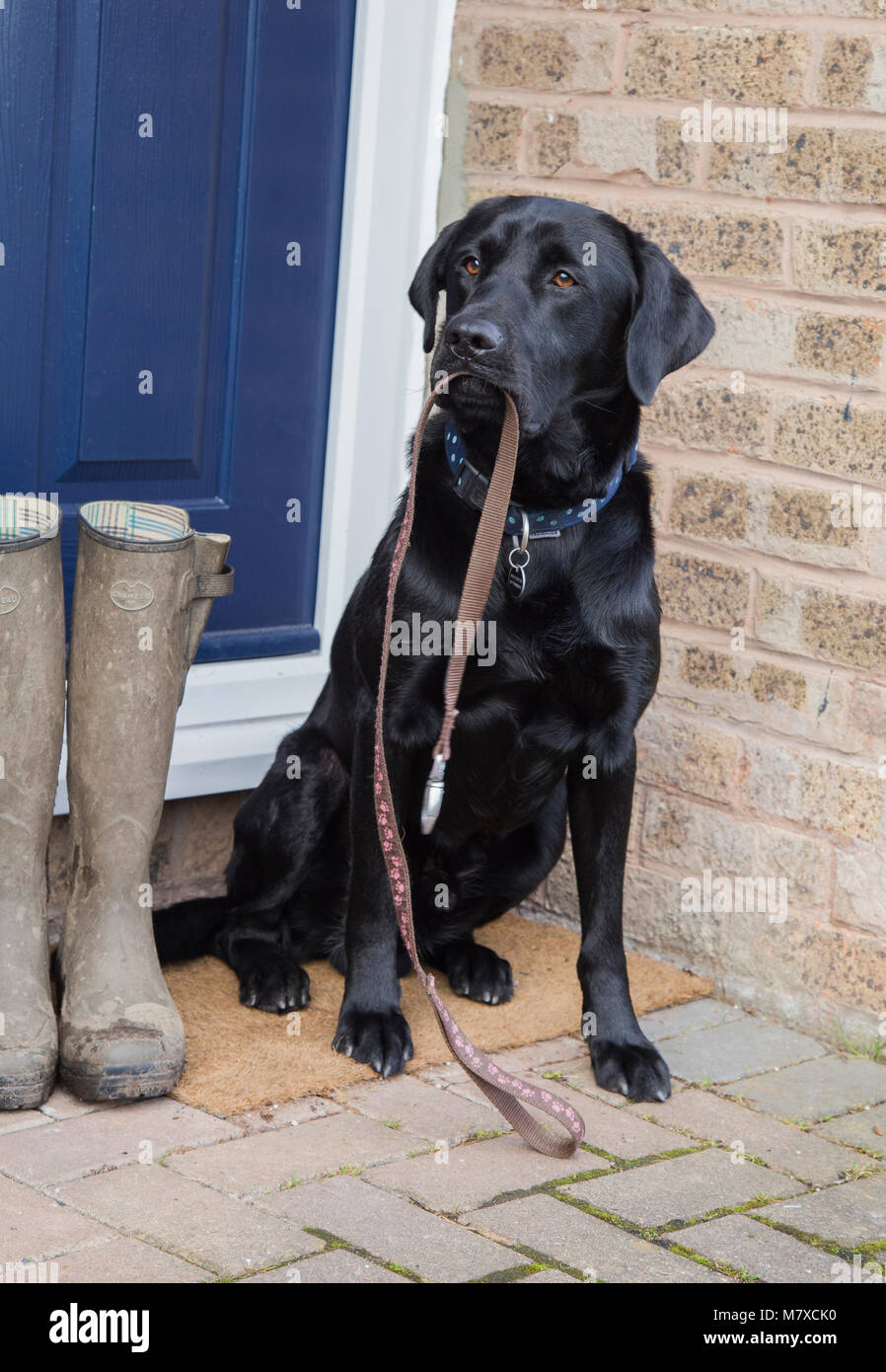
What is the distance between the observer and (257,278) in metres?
3.40

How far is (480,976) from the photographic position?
314 cm

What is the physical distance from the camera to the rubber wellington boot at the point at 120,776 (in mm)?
2529

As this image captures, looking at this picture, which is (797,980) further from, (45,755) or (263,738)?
(45,755)

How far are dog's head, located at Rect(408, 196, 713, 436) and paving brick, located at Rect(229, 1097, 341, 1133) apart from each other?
1169mm

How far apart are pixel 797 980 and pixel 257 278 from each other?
6.15ft

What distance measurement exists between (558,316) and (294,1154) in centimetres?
144

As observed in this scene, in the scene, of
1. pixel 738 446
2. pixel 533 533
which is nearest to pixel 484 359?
pixel 533 533

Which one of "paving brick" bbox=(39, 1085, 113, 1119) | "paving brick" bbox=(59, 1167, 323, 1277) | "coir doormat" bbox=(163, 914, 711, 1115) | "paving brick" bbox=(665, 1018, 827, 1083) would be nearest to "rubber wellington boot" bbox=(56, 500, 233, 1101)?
"paving brick" bbox=(39, 1085, 113, 1119)

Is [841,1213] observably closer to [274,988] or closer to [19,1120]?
[274,988]

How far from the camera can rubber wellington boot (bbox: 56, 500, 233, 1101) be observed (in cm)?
253

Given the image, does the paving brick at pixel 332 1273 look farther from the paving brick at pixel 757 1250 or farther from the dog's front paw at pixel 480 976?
the dog's front paw at pixel 480 976

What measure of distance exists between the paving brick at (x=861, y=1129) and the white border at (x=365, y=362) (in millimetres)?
1445

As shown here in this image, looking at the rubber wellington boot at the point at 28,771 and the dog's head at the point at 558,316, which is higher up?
the dog's head at the point at 558,316

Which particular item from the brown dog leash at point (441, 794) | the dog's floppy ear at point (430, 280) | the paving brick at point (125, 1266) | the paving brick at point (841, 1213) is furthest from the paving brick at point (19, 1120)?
the dog's floppy ear at point (430, 280)
